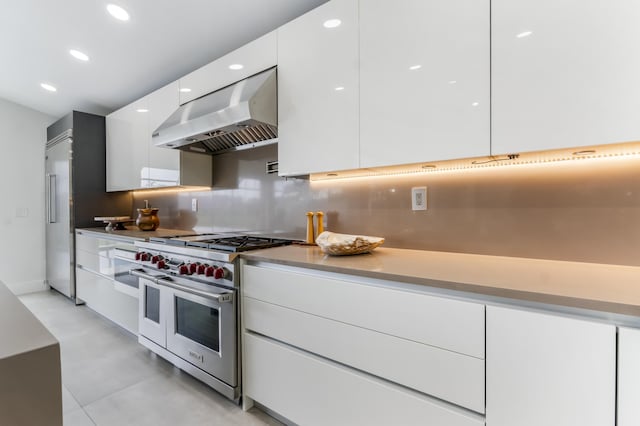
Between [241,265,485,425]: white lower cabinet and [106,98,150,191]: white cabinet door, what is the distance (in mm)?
2159

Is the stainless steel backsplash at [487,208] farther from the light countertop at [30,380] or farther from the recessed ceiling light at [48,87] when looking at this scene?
the recessed ceiling light at [48,87]

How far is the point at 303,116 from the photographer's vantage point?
1849mm

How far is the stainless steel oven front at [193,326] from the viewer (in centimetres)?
175

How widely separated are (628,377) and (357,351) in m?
0.83

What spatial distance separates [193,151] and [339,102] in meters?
1.65

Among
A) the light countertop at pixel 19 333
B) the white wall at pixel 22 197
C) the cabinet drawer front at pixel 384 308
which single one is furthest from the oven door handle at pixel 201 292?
the white wall at pixel 22 197

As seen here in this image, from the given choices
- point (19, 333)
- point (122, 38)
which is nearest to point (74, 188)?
point (122, 38)

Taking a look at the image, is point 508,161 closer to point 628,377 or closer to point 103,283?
point 628,377

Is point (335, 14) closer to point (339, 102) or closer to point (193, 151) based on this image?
point (339, 102)

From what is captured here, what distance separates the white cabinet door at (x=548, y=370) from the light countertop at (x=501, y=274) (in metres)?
0.07

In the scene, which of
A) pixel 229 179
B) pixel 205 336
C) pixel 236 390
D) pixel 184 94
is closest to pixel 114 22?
pixel 184 94

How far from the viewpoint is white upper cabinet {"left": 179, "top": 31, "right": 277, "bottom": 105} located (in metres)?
2.00

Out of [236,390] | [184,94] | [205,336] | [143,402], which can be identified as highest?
[184,94]

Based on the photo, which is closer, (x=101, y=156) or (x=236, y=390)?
(x=236, y=390)
